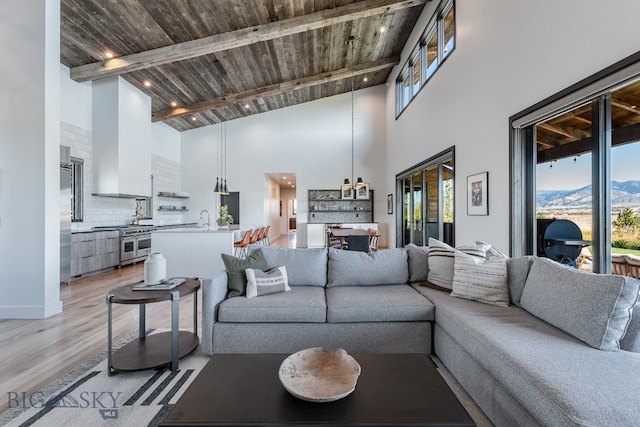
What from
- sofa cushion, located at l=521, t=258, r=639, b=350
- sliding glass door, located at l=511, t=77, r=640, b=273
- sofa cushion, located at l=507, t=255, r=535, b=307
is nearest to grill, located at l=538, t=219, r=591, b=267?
sliding glass door, located at l=511, t=77, r=640, b=273

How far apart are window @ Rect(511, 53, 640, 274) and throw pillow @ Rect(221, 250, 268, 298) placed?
279 cm

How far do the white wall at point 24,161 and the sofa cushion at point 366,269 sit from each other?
3.27 m

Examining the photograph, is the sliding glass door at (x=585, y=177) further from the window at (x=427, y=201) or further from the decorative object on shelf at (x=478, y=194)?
the window at (x=427, y=201)

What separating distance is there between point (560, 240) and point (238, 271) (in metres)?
3.07

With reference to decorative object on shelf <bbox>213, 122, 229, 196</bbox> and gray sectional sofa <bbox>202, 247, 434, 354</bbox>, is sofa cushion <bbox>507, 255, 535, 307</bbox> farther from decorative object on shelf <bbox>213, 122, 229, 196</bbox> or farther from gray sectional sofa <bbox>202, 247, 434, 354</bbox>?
decorative object on shelf <bbox>213, 122, 229, 196</bbox>

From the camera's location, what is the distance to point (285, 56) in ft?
22.2

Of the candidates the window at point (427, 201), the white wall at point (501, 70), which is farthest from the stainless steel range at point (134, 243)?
the white wall at point (501, 70)

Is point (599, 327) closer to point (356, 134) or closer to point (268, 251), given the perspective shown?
point (268, 251)

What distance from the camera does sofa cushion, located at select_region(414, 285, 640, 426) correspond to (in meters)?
1.11

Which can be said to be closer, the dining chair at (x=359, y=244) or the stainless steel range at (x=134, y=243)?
the dining chair at (x=359, y=244)

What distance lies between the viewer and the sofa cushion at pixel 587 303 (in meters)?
1.54

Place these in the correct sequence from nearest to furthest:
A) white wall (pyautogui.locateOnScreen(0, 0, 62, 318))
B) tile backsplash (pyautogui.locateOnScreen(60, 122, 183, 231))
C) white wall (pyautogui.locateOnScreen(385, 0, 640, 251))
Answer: white wall (pyautogui.locateOnScreen(385, 0, 640, 251))
white wall (pyautogui.locateOnScreen(0, 0, 62, 318))
tile backsplash (pyautogui.locateOnScreen(60, 122, 183, 231))

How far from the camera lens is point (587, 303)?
1.65m

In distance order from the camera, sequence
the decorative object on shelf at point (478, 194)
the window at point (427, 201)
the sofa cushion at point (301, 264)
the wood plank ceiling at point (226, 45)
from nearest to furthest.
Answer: the sofa cushion at point (301, 264) → the decorative object on shelf at point (478, 194) → the wood plank ceiling at point (226, 45) → the window at point (427, 201)
